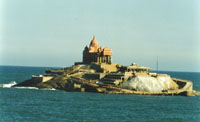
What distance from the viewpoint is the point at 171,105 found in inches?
3578

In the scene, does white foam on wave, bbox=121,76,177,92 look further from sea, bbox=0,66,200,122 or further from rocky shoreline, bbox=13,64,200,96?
sea, bbox=0,66,200,122

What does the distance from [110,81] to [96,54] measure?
96.7ft

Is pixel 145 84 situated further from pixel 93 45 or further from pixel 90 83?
pixel 93 45

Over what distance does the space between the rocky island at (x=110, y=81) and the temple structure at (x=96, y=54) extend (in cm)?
456

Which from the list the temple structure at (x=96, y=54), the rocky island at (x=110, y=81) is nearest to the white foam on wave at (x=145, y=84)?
the rocky island at (x=110, y=81)

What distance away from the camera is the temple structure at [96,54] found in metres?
145

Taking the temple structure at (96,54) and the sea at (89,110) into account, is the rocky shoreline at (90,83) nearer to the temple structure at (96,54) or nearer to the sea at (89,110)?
the temple structure at (96,54)

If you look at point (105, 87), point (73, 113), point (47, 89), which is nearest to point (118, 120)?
point (73, 113)

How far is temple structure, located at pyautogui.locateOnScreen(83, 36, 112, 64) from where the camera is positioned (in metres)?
145

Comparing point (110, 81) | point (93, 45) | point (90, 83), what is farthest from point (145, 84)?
point (93, 45)

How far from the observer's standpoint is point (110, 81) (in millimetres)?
119188

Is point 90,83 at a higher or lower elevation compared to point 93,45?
lower

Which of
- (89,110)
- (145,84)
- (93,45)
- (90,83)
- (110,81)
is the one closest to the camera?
(89,110)

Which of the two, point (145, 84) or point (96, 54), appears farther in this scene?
point (96, 54)
